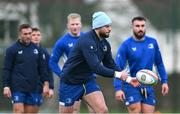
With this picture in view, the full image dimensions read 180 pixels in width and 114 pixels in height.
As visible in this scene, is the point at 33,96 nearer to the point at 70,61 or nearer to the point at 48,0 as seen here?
the point at 70,61

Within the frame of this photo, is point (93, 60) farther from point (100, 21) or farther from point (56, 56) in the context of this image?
point (56, 56)

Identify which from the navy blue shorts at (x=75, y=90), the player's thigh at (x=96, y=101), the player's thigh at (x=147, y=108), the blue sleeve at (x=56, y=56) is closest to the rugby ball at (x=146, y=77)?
the player's thigh at (x=96, y=101)

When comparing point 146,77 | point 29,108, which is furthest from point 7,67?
point 146,77

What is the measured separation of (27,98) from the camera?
628 inches

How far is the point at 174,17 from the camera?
2836 centimetres

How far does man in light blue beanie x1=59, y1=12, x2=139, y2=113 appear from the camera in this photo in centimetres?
1257

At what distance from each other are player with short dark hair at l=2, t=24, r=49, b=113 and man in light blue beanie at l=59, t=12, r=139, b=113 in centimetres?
202

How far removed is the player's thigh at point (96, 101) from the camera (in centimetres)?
1290

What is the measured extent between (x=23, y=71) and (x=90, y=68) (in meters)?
3.11

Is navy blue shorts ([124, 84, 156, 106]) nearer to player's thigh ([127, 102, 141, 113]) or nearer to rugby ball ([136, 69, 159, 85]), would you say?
player's thigh ([127, 102, 141, 113])

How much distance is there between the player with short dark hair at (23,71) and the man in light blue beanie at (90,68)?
79.7 inches

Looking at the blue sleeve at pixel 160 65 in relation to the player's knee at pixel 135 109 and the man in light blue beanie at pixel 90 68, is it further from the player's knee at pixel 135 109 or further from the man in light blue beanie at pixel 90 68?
the man in light blue beanie at pixel 90 68

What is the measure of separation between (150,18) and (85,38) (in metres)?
16.5

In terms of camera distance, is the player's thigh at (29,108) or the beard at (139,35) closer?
the beard at (139,35)
